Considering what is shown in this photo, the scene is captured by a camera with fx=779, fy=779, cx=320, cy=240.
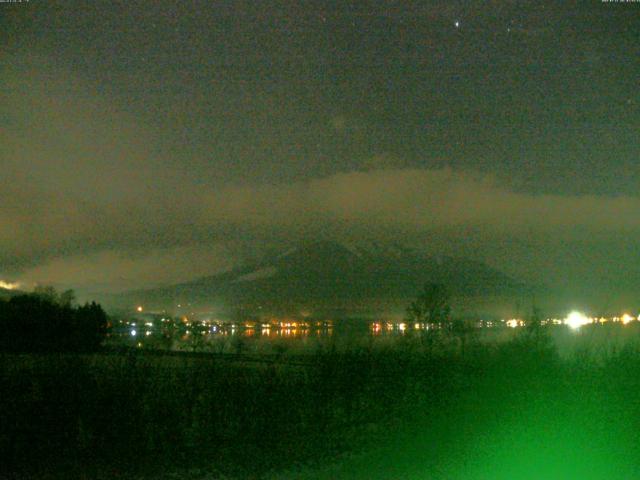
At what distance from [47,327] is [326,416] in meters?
23.4

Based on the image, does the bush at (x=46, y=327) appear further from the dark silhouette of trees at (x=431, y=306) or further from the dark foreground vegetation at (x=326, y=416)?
the dark foreground vegetation at (x=326, y=416)

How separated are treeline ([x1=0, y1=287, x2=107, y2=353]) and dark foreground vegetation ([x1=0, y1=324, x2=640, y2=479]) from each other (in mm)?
19527

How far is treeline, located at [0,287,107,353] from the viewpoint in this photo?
102ft

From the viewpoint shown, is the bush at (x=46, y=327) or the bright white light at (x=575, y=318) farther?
the bush at (x=46, y=327)

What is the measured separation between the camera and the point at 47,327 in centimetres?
3278

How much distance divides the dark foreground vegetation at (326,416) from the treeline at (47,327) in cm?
1953

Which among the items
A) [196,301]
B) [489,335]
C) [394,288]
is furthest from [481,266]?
[489,335]

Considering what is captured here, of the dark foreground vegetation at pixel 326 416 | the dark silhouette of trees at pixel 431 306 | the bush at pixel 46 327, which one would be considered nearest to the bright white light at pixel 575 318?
the dark silhouette of trees at pixel 431 306

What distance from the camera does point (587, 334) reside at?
18.0 m

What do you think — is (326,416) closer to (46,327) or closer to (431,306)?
(431,306)

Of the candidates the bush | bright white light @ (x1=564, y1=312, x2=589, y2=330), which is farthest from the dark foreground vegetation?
the bush

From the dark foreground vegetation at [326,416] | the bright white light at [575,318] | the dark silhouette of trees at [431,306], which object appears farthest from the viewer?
the dark silhouette of trees at [431,306]

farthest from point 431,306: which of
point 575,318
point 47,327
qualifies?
point 47,327

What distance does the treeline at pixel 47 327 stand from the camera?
31.0 metres
